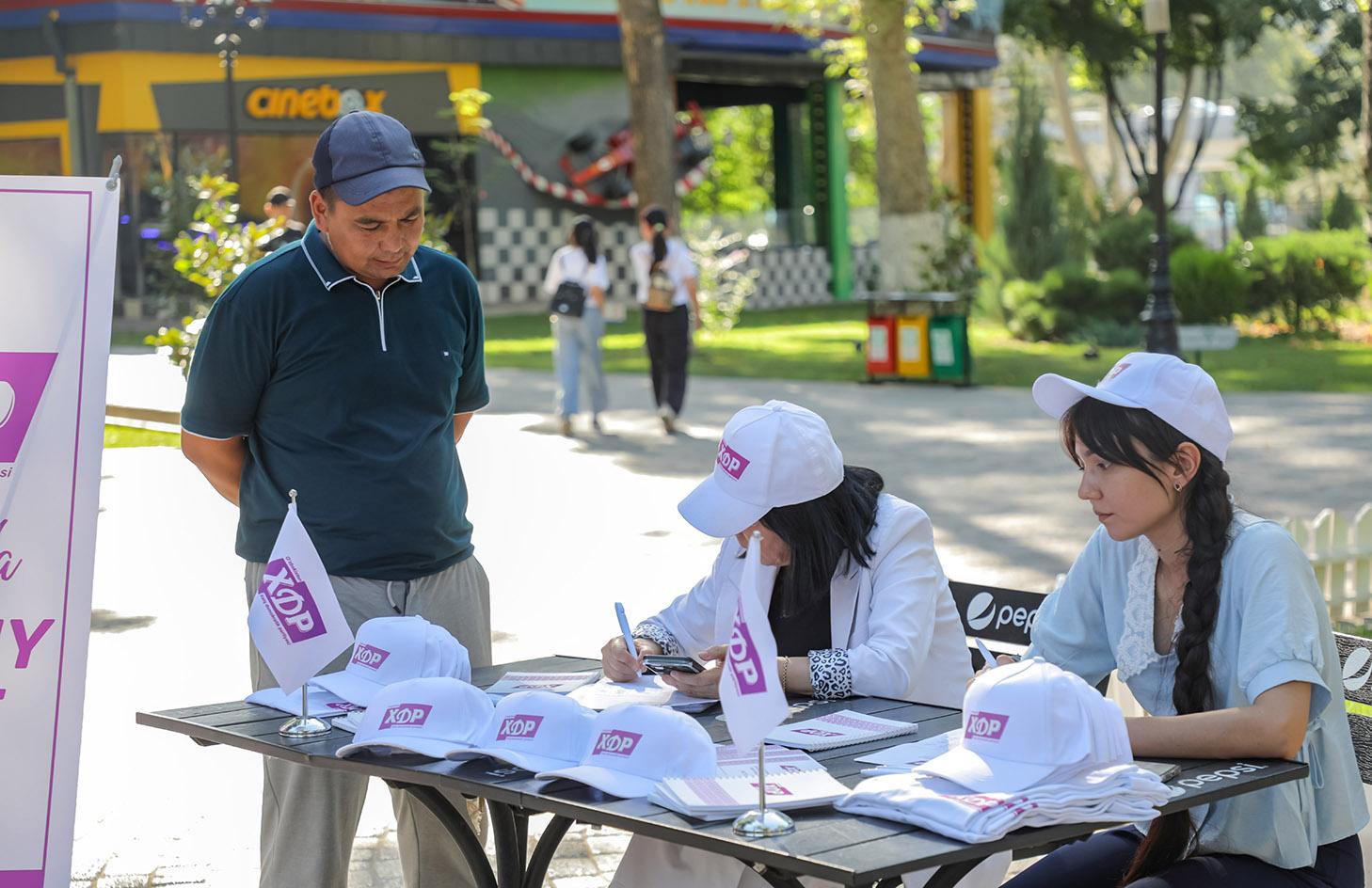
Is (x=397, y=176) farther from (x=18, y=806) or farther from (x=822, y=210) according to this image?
(x=822, y=210)

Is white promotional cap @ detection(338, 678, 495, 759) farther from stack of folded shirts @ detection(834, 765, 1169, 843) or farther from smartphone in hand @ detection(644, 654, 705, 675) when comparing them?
stack of folded shirts @ detection(834, 765, 1169, 843)

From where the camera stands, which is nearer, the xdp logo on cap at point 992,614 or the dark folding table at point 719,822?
the dark folding table at point 719,822

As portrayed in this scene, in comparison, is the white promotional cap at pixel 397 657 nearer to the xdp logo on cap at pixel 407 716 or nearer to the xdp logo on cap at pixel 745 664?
the xdp logo on cap at pixel 407 716

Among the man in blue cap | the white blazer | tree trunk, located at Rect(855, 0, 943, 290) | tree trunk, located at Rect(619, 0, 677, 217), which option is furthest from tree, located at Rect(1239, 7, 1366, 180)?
the man in blue cap

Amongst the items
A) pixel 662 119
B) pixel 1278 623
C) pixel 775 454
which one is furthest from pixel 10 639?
pixel 662 119

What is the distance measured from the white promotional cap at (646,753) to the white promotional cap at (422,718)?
28 cm

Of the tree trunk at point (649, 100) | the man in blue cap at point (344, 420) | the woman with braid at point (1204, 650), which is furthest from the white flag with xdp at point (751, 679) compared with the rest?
the tree trunk at point (649, 100)

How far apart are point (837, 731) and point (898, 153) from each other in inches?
772

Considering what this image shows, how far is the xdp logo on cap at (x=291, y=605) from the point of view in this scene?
333 centimetres

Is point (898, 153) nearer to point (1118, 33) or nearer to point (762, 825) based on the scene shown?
point (1118, 33)

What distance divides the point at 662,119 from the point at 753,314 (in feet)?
28.2

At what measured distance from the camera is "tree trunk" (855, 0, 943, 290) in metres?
21.7

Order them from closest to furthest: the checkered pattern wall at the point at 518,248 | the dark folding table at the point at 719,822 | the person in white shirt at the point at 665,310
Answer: the dark folding table at the point at 719,822 < the person in white shirt at the point at 665,310 < the checkered pattern wall at the point at 518,248

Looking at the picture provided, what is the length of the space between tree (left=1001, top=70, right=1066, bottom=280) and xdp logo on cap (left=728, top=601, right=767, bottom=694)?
2336cm
